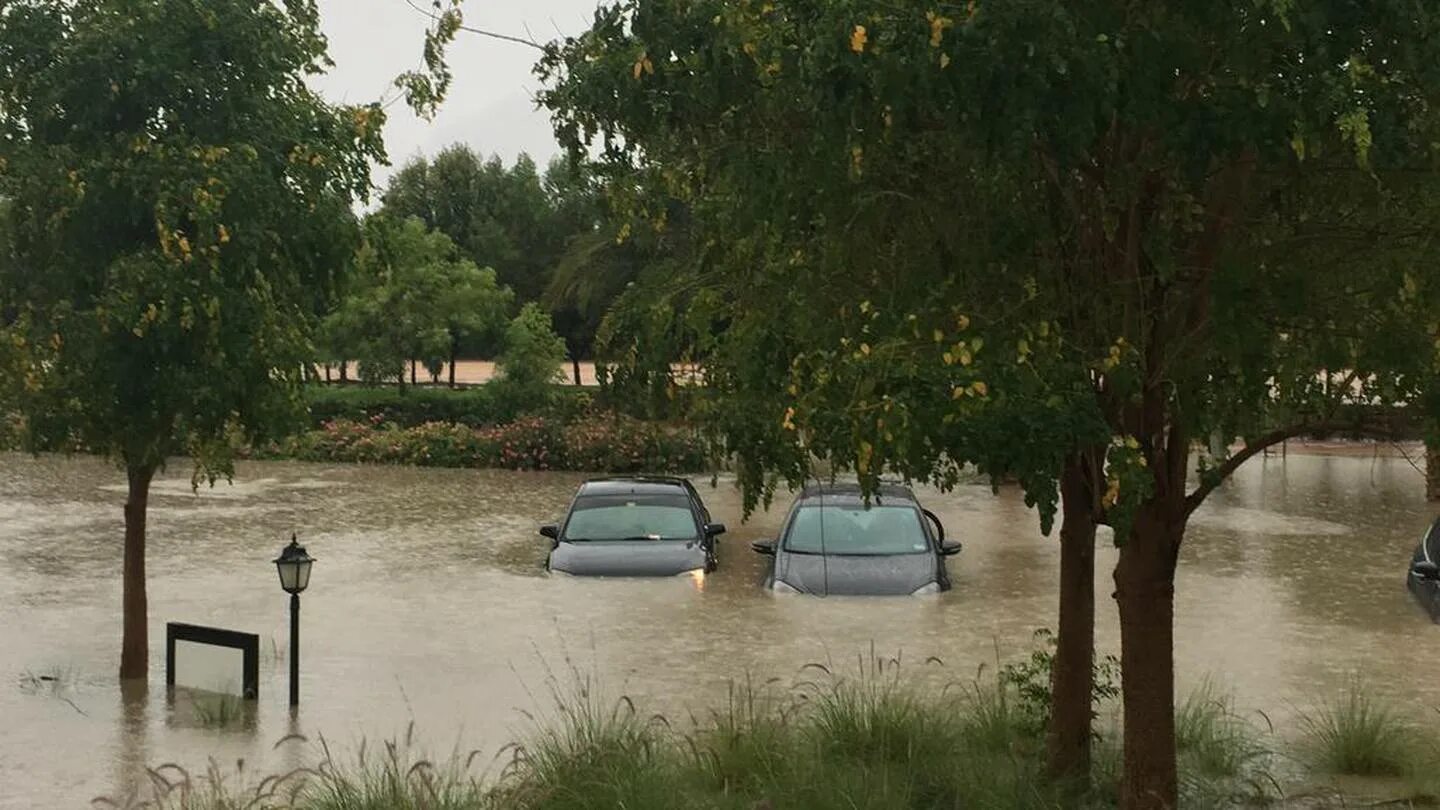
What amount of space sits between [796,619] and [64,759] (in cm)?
714

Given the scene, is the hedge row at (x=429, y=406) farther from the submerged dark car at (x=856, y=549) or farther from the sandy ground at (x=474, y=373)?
the sandy ground at (x=474, y=373)

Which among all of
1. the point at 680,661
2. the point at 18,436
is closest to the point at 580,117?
the point at 18,436

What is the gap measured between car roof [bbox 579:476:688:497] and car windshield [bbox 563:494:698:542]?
0.21ft

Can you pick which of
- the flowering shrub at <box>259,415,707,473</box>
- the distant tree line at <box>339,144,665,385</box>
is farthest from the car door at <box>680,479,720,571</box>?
the flowering shrub at <box>259,415,707,473</box>

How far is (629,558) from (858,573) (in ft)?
8.30

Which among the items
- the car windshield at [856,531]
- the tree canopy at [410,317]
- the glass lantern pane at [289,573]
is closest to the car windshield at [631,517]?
the car windshield at [856,531]

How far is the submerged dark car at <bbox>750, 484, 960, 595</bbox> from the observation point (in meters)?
17.2

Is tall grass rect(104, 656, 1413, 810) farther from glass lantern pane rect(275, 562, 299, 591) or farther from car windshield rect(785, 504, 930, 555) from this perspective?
car windshield rect(785, 504, 930, 555)

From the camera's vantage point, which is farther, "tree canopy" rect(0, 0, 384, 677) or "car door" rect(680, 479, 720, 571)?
"car door" rect(680, 479, 720, 571)

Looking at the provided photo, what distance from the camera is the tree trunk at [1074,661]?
360 inches

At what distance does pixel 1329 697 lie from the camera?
13.9 metres

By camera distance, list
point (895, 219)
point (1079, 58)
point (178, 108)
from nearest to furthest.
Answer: point (1079, 58) < point (895, 219) < point (178, 108)

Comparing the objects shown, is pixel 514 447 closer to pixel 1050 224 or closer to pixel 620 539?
pixel 620 539

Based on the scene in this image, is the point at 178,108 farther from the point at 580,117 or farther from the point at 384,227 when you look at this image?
the point at 580,117
